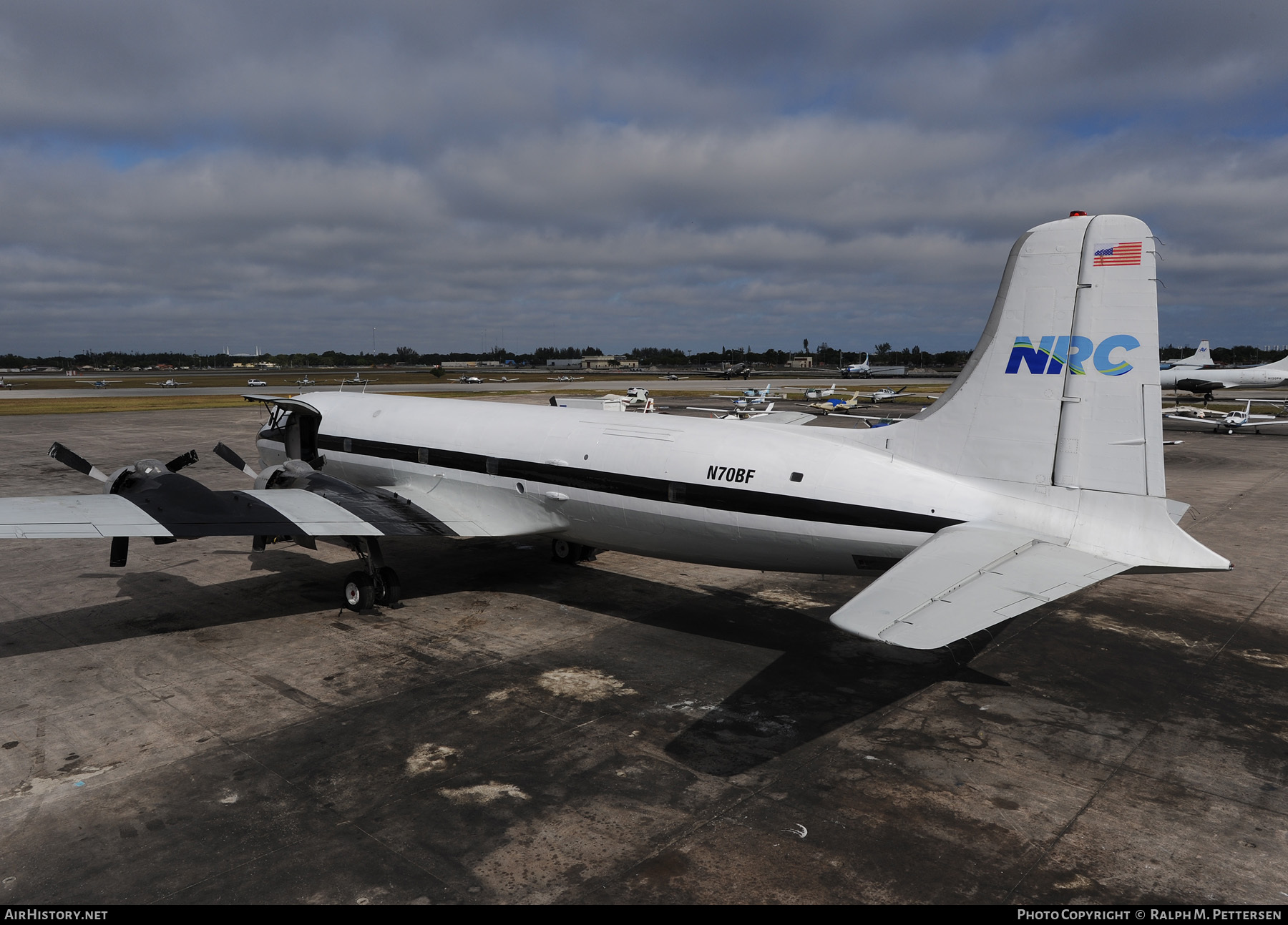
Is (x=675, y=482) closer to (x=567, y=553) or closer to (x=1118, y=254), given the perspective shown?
(x=567, y=553)

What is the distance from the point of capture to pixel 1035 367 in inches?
389

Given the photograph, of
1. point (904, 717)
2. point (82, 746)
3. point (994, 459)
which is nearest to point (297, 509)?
point (82, 746)

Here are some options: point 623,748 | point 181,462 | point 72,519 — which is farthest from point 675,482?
point 181,462

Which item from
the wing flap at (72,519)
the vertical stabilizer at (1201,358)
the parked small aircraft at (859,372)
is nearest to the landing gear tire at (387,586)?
the wing flap at (72,519)

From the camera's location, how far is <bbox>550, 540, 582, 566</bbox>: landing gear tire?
56.8 ft

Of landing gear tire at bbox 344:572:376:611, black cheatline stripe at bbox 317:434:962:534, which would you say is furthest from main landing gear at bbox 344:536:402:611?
black cheatline stripe at bbox 317:434:962:534

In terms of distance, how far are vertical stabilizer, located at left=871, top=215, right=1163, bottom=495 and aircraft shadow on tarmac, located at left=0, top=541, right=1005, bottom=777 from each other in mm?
3511

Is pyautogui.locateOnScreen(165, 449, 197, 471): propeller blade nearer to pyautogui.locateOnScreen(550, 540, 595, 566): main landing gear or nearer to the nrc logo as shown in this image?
pyautogui.locateOnScreen(550, 540, 595, 566): main landing gear

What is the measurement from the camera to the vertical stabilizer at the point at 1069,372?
9133mm

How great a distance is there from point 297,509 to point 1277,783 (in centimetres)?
1465

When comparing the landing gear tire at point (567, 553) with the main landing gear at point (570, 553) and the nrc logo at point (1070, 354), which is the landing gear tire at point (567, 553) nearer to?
the main landing gear at point (570, 553)

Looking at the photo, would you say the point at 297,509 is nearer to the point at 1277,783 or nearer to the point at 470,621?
the point at 470,621

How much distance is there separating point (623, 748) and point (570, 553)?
8.73 metres

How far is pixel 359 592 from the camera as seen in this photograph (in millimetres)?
13898
